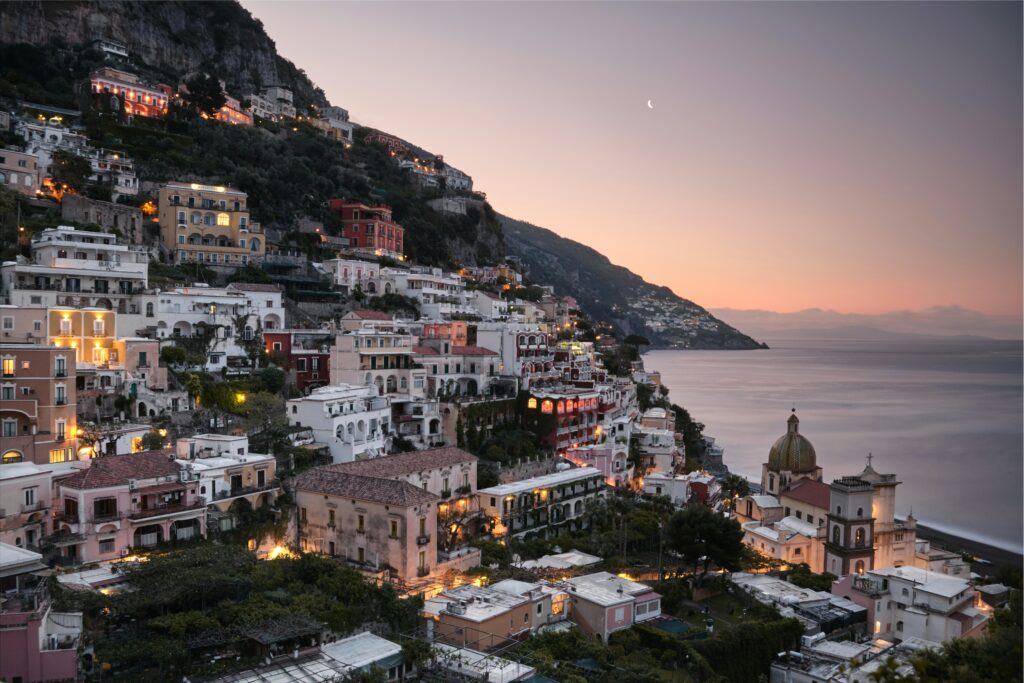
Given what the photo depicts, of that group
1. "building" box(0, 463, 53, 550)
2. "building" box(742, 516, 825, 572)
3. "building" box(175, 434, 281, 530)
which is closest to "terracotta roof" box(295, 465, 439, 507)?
"building" box(175, 434, 281, 530)

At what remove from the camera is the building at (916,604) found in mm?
25484

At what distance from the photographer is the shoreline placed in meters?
35.6

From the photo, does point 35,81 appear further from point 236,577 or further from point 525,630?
point 525,630

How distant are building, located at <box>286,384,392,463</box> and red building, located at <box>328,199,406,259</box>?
23.8m

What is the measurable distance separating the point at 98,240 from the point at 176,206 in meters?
7.83

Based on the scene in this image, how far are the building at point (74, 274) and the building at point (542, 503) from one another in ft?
58.0

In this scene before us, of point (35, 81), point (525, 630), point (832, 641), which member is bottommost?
point (832, 641)

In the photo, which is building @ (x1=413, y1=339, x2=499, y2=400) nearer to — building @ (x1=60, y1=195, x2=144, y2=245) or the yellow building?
the yellow building

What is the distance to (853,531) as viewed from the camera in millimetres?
32094

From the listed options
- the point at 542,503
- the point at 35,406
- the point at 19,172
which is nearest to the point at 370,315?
the point at 542,503

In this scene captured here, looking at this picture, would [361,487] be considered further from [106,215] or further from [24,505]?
[106,215]

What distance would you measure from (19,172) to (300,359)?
1853cm

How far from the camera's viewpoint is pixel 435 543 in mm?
24344

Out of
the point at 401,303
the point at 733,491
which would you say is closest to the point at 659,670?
the point at 733,491
